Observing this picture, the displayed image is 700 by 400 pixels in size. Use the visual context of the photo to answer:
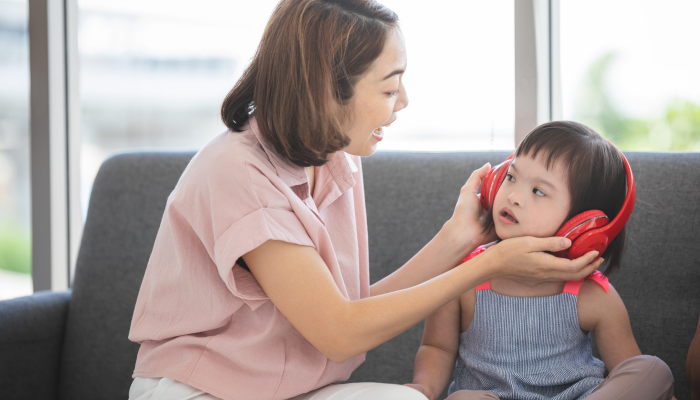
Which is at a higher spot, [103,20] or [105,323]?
[103,20]

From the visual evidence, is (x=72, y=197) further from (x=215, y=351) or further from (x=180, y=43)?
(x=215, y=351)

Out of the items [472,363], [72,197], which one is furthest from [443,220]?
[72,197]

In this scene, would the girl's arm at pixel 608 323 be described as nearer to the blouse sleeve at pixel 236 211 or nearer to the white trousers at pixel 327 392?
the white trousers at pixel 327 392

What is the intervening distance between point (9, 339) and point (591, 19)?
6.42 ft

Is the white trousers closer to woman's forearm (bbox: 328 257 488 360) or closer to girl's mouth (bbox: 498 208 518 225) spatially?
woman's forearm (bbox: 328 257 488 360)

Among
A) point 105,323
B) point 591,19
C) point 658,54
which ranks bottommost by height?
point 105,323

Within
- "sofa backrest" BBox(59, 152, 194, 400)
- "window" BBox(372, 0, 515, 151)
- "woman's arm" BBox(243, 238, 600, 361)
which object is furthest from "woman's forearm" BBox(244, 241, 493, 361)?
"window" BBox(372, 0, 515, 151)

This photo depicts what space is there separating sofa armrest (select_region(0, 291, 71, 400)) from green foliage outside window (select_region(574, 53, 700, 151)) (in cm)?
175

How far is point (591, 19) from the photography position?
176 cm

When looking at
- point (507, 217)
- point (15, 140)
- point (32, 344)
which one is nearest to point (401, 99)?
point (507, 217)

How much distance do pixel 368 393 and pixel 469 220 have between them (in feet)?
1.55

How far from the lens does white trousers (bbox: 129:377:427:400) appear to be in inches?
37.5

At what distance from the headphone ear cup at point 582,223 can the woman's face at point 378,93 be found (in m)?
0.41

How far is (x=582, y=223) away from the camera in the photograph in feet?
3.43
